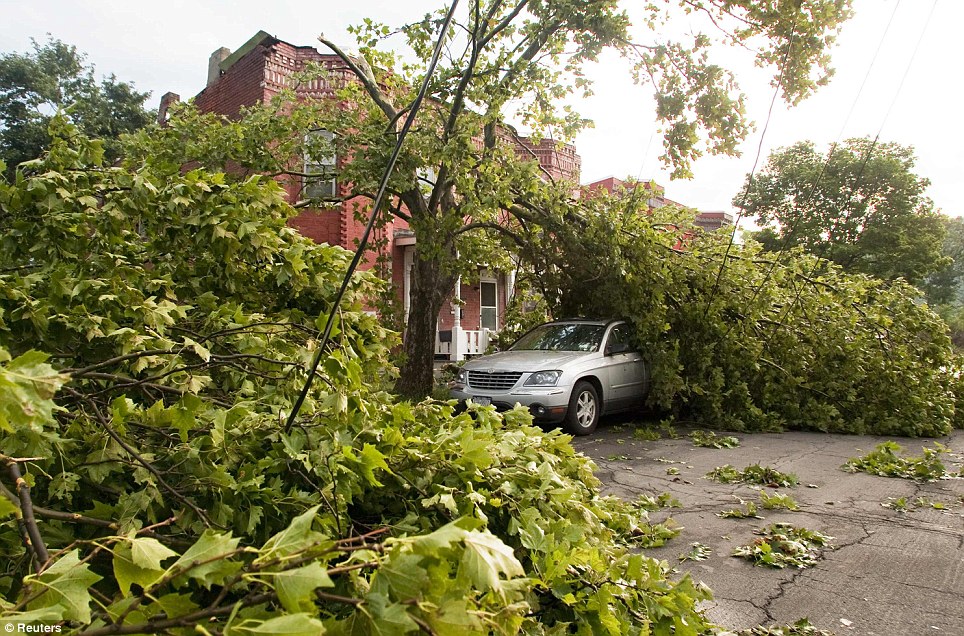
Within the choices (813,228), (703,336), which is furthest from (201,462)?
(813,228)

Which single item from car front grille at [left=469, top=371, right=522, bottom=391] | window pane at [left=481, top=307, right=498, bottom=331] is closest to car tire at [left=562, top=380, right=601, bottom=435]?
car front grille at [left=469, top=371, right=522, bottom=391]

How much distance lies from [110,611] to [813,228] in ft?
142

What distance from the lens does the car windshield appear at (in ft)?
31.1

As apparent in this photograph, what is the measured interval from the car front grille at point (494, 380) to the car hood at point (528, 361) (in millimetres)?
60

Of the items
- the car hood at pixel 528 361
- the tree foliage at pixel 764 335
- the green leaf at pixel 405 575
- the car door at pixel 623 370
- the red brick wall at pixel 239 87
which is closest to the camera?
the green leaf at pixel 405 575

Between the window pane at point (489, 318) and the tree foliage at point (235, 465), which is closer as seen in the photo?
the tree foliage at point (235, 465)

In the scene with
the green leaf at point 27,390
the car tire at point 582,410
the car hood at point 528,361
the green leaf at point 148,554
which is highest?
the green leaf at point 27,390

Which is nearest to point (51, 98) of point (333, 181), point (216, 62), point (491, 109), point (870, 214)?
point (216, 62)

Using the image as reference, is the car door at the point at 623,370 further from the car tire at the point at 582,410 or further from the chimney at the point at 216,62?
the chimney at the point at 216,62

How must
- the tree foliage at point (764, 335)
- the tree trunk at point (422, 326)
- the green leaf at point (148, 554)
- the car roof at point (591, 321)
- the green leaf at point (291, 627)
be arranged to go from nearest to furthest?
the green leaf at point (291, 627)
the green leaf at point (148, 554)
the tree foliage at point (764, 335)
the car roof at point (591, 321)
the tree trunk at point (422, 326)

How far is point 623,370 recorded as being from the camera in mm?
9438

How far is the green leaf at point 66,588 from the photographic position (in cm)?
105

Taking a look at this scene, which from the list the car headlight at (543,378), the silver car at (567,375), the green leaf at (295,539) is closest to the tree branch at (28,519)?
the green leaf at (295,539)

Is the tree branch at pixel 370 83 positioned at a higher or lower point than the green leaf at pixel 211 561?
higher
